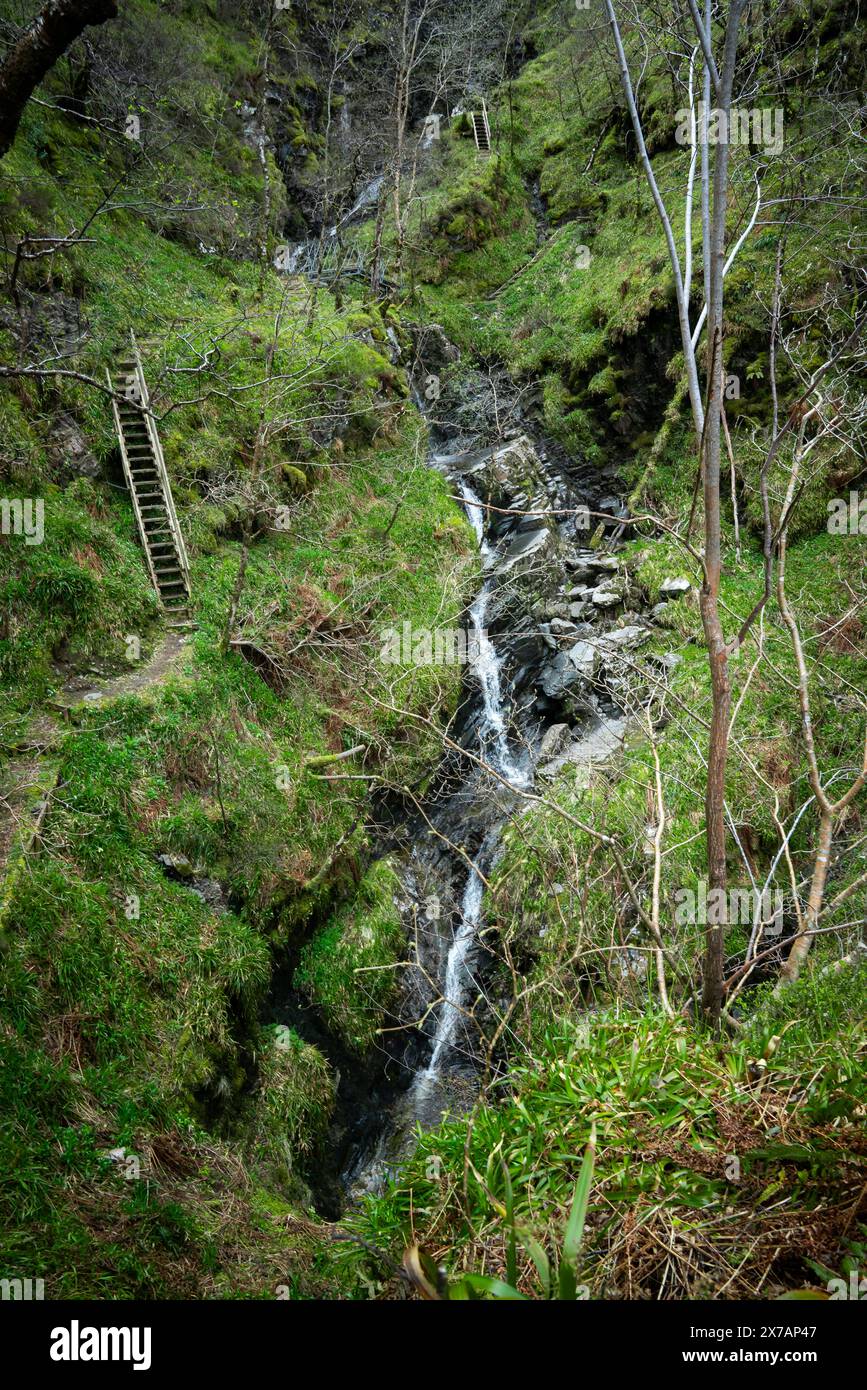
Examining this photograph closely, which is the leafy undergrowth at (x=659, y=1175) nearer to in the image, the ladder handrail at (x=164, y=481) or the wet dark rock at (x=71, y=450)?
the ladder handrail at (x=164, y=481)

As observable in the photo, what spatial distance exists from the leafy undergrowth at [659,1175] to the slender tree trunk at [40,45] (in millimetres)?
4757

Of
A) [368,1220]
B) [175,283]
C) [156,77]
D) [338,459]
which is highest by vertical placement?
[156,77]

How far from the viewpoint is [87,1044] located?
5539 millimetres

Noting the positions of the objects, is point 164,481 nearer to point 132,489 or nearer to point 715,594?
point 132,489

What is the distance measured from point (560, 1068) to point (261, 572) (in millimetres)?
9423

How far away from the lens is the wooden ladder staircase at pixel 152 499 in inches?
377

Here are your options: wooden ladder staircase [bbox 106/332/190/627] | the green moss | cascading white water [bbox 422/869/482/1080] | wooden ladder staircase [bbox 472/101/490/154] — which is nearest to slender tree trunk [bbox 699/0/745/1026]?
cascading white water [bbox 422/869/482/1080]

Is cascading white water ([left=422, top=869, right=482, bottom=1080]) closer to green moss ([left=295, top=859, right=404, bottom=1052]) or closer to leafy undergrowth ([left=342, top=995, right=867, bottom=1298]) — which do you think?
green moss ([left=295, top=859, right=404, bottom=1052])

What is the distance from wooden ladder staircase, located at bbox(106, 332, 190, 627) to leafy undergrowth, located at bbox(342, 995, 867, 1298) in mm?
8061

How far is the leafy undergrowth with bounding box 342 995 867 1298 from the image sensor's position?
80.0 inches

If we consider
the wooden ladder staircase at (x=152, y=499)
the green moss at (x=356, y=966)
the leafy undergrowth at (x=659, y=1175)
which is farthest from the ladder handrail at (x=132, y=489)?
the leafy undergrowth at (x=659, y=1175)

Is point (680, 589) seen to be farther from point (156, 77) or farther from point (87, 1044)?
point (156, 77)

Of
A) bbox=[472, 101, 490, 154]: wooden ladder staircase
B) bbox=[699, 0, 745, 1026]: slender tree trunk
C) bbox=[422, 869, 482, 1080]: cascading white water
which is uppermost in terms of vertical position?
bbox=[472, 101, 490, 154]: wooden ladder staircase
